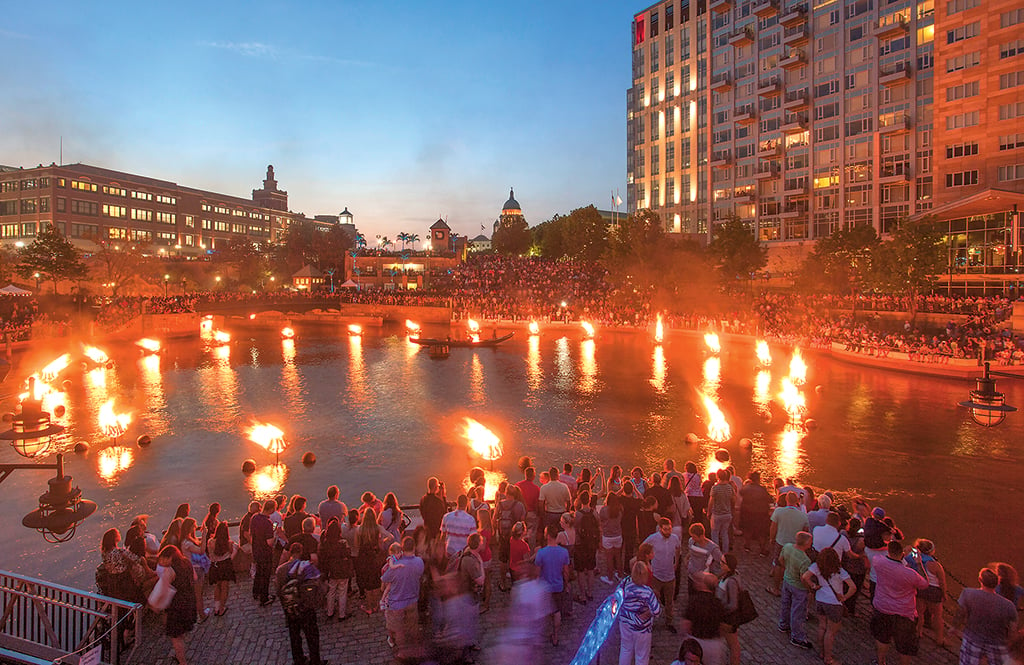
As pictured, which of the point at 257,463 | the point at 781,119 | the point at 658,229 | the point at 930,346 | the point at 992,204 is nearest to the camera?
the point at 257,463

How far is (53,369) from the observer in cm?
3222

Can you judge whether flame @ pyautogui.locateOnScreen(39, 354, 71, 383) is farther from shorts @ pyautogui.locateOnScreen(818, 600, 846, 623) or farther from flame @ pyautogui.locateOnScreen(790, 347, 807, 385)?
flame @ pyautogui.locateOnScreen(790, 347, 807, 385)

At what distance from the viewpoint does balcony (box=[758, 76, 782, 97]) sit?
7419cm

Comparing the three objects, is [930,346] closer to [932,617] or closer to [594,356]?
[594,356]

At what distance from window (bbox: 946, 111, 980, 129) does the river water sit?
29.6 meters

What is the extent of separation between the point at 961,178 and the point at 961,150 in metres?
2.33

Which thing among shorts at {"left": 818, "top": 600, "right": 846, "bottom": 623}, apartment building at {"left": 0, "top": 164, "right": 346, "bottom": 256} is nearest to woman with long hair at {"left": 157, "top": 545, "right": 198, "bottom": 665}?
shorts at {"left": 818, "top": 600, "right": 846, "bottom": 623}

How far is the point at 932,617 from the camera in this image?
27.2 ft

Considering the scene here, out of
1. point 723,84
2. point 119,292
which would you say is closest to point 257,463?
point 119,292

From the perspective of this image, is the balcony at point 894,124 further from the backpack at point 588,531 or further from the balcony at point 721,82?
the backpack at point 588,531

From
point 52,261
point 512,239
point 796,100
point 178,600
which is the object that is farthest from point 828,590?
point 512,239

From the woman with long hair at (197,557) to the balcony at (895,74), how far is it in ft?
242

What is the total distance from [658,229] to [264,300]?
48.1 meters

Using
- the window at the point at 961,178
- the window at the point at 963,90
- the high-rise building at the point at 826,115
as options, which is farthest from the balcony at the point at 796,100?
the window at the point at 961,178
